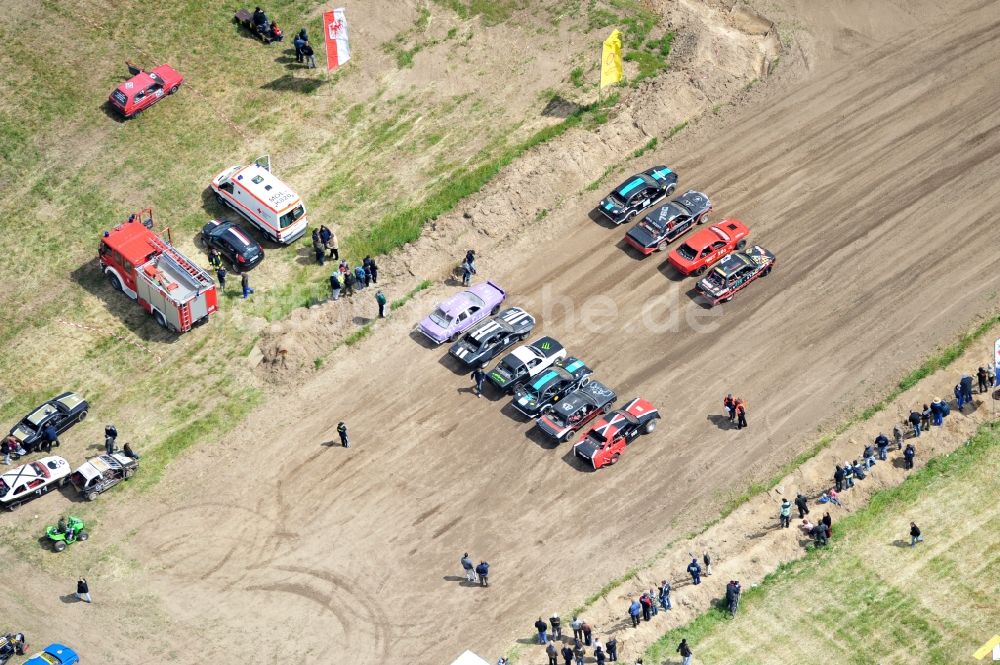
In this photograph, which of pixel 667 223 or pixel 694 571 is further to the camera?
pixel 667 223

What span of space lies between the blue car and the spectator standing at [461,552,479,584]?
16065 millimetres

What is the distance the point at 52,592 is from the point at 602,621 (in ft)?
75.4

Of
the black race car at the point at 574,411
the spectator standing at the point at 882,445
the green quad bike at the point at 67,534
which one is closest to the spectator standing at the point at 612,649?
the black race car at the point at 574,411

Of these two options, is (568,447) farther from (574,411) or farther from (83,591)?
(83,591)

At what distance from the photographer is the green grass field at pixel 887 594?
2356 inches

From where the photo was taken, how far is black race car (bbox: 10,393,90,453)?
66062 millimetres

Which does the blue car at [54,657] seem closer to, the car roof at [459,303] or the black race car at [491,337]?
the black race car at [491,337]

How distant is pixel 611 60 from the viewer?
80.4 m

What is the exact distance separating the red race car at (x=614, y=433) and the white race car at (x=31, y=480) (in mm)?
22994

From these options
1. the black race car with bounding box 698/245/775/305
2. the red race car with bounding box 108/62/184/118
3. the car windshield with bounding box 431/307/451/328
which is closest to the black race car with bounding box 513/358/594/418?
the car windshield with bounding box 431/307/451/328

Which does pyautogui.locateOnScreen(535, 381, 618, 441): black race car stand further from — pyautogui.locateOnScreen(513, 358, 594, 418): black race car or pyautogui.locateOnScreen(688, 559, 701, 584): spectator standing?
pyautogui.locateOnScreen(688, 559, 701, 584): spectator standing

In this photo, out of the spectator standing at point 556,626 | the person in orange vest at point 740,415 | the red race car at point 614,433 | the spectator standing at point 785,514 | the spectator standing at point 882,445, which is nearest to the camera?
the spectator standing at point 556,626

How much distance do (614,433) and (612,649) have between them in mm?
10755

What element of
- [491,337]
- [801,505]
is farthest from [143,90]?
[801,505]
